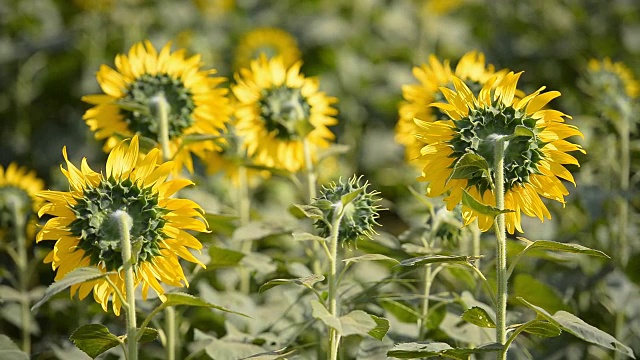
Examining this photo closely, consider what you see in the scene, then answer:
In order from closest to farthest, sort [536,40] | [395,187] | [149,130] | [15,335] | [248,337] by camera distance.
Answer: [248,337] < [149,130] < [395,187] < [15,335] < [536,40]

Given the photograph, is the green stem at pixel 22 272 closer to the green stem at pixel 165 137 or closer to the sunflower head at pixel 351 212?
the green stem at pixel 165 137

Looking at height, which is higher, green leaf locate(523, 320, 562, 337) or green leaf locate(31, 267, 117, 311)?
green leaf locate(31, 267, 117, 311)

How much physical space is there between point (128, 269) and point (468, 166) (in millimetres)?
660

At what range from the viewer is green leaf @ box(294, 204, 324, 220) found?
1.70 metres

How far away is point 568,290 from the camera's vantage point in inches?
96.6

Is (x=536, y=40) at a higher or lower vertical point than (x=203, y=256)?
higher

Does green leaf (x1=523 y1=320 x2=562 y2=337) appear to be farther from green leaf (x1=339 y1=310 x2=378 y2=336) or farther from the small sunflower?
the small sunflower

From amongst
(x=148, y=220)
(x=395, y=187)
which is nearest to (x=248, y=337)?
(x=148, y=220)

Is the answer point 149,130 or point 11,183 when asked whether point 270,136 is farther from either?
point 11,183

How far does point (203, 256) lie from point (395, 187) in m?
0.83

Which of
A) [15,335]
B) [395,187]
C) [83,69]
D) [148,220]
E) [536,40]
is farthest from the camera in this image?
[536,40]

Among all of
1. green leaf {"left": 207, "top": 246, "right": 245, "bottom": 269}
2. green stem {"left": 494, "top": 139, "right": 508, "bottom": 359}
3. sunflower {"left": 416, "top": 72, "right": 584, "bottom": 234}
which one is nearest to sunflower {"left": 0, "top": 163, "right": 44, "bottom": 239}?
green leaf {"left": 207, "top": 246, "right": 245, "bottom": 269}

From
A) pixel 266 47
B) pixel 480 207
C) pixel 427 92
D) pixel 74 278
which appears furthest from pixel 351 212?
pixel 266 47

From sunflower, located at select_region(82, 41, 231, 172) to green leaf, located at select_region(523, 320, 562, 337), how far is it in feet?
3.08
